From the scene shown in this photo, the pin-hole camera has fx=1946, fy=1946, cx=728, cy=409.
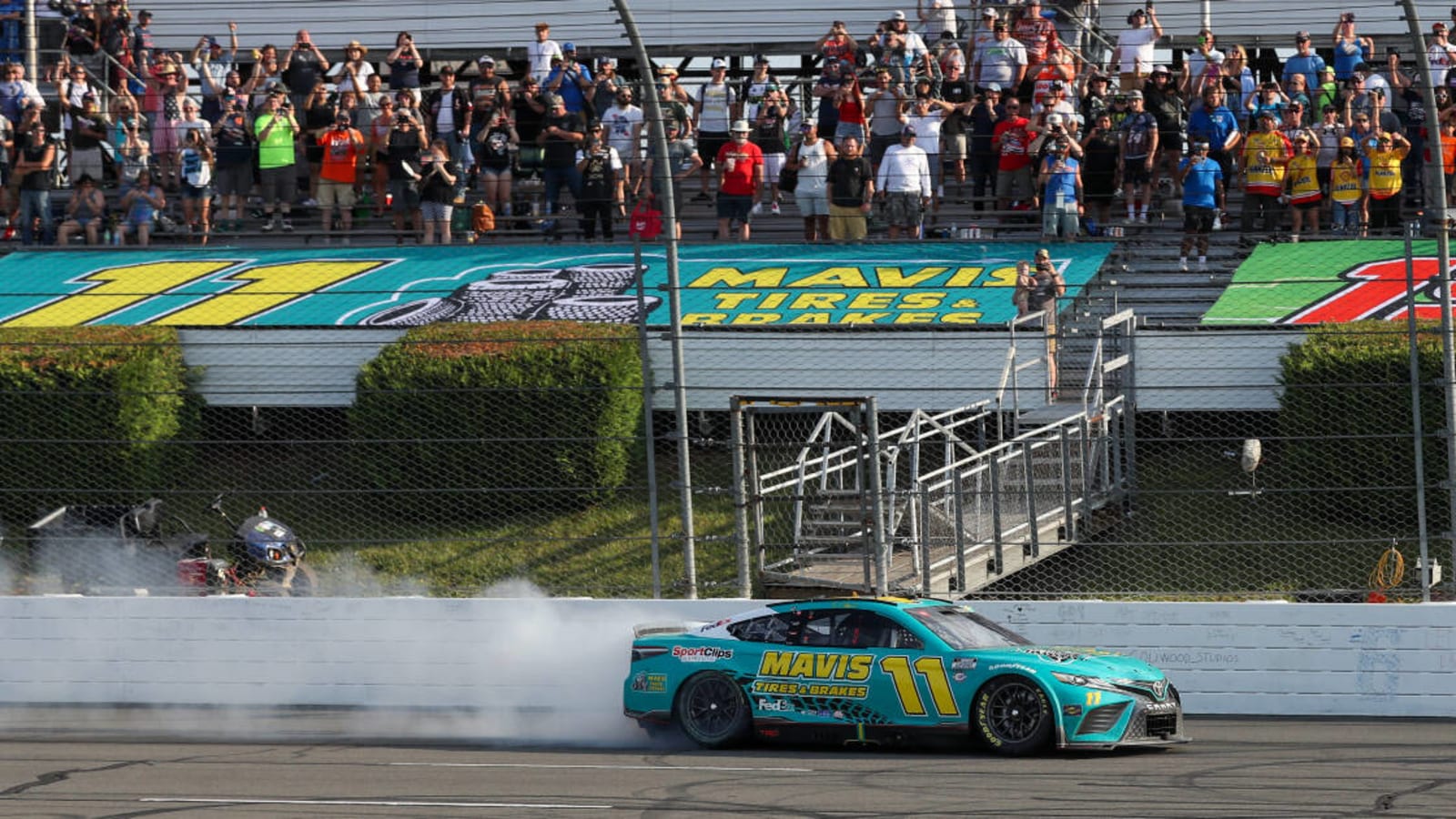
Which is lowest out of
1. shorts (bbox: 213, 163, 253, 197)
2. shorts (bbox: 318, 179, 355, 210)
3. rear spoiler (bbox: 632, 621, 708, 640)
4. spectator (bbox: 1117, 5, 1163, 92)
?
rear spoiler (bbox: 632, 621, 708, 640)

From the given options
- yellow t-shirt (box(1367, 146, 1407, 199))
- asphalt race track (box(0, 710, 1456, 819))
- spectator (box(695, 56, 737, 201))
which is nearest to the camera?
asphalt race track (box(0, 710, 1456, 819))

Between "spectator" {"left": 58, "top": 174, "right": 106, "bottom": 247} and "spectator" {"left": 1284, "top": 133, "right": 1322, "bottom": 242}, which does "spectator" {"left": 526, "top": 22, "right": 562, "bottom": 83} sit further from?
"spectator" {"left": 1284, "top": 133, "right": 1322, "bottom": 242}

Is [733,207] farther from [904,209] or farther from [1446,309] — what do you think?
[1446,309]

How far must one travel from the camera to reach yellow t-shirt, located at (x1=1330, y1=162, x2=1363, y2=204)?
1680cm

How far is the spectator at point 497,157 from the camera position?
1908cm

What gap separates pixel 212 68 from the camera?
2175 cm

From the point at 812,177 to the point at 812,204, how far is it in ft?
0.91

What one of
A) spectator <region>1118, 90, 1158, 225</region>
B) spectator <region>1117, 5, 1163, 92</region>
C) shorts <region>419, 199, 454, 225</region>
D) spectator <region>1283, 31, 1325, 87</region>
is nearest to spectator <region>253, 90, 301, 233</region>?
shorts <region>419, 199, 454, 225</region>

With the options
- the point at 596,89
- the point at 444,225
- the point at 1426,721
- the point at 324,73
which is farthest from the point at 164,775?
the point at 324,73

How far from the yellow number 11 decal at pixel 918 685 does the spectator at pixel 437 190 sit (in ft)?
29.9


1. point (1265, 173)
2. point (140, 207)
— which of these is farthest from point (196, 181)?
point (1265, 173)

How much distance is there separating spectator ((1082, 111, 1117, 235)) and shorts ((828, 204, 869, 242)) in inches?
81.1

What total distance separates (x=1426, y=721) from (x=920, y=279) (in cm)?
764

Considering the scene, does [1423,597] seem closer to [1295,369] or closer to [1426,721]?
[1426,721]
